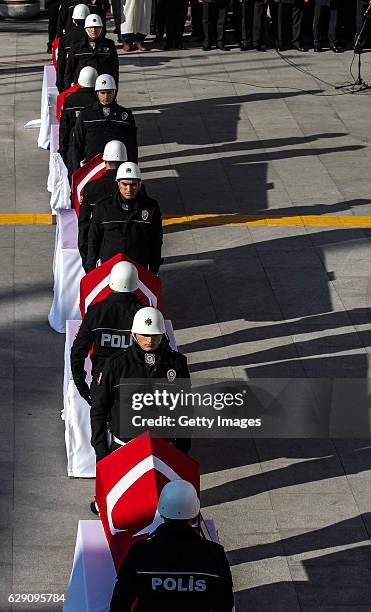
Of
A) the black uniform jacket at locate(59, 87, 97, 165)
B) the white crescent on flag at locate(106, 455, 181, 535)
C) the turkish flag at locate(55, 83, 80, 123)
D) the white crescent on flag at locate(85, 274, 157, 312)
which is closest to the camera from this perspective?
the white crescent on flag at locate(106, 455, 181, 535)

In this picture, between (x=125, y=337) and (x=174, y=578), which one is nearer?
(x=174, y=578)

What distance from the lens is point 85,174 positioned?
1573 centimetres

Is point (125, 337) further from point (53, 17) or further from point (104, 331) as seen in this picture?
point (53, 17)

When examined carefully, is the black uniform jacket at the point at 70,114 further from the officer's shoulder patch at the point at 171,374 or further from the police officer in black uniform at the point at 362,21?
the police officer in black uniform at the point at 362,21

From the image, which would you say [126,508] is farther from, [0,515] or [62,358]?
[62,358]

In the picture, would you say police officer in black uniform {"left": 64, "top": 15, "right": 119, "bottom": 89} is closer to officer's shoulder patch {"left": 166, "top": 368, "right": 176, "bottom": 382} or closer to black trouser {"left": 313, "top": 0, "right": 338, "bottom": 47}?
black trouser {"left": 313, "top": 0, "right": 338, "bottom": 47}

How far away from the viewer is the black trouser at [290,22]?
25.9 meters

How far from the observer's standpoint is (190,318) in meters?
14.8

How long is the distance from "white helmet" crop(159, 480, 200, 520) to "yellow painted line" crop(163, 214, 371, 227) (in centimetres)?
977

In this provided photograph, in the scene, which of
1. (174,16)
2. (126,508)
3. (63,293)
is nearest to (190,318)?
(63,293)

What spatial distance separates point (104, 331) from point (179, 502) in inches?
144

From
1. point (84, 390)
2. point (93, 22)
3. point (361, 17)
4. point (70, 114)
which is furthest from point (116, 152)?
point (361, 17)

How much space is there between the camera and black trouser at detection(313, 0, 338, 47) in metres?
26.0

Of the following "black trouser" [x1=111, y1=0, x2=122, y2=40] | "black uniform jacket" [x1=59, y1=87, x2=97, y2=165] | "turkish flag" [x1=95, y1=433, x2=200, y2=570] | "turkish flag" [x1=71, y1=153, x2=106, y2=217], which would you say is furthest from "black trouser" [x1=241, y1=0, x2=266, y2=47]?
"turkish flag" [x1=95, y1=433, x2=200, y2=570]
